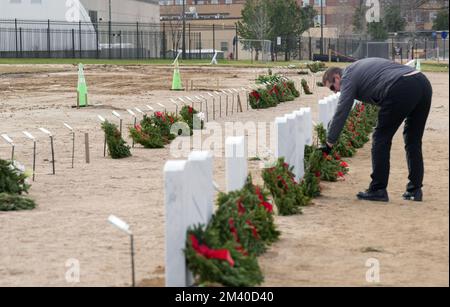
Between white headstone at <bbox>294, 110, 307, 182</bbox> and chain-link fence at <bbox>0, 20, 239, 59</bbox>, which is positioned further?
chain-link fence at <bbox>0, 20, 239, 59</bbox>

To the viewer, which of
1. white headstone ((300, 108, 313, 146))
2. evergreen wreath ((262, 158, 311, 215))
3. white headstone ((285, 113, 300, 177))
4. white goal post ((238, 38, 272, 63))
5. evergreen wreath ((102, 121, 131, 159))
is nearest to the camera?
evergreen wreath ((262, 158, 311, 215))

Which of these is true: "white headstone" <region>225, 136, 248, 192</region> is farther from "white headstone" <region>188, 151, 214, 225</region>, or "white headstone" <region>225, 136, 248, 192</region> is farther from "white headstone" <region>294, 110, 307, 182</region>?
"white headstone" <region>294, 110, 307, 182</region>

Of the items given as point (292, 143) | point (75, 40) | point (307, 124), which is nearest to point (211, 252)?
point (292, 143)

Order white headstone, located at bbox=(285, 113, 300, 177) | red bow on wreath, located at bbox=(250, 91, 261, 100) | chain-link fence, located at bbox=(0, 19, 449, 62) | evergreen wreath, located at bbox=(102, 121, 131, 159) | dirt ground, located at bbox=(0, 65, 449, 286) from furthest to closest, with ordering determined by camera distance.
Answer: chain-link fence, located at bbox=(0, 19, 449, 62) < red bow on wreath, located at bbox=(250, 91, 261, 100) < evergreen wreath, located at bbox=(102, 121, 131, 159) < white headstone, located at bbox=(285, 113, 300, 177) < dirt ground, located at bbox=(0, 65, 449, 286)

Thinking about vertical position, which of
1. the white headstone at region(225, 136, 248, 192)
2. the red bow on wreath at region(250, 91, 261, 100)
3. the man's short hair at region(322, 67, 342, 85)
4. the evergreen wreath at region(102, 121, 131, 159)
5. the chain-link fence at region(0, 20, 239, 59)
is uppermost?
the chain-link fence at region(0, 20, 239, 59)

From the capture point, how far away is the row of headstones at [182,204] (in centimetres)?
595

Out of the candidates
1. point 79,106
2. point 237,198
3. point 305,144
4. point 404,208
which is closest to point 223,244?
point 237,198

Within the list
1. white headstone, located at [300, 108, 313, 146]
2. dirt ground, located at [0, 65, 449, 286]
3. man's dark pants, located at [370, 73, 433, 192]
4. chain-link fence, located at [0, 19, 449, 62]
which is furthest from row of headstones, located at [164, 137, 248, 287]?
chain-link fence, located at [0, 19, 449, 62]

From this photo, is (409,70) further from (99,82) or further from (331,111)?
(99,82)

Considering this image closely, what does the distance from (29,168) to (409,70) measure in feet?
19.1

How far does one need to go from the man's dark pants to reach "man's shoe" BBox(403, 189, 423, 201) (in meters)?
0.04

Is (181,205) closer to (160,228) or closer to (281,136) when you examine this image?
(160,228)

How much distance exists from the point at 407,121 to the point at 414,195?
2.53 feet

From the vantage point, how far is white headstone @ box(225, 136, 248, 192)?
7.58 metres
